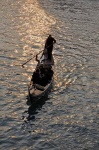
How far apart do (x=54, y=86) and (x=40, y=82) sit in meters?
2.14

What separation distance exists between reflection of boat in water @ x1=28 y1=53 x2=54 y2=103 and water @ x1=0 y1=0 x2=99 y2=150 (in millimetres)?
765

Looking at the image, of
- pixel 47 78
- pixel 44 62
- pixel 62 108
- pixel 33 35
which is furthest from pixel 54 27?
pixel 62 108

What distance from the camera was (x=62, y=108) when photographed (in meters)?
23.3

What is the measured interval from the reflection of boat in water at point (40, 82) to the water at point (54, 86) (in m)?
0.77

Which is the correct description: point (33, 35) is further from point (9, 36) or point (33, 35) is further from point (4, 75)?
point (4, 75)

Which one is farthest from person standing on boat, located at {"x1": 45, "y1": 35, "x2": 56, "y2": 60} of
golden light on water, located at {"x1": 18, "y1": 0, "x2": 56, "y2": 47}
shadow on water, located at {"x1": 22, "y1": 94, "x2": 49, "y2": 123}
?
golden light on water, located at {"x1": 18, "y1": 0, "x2": 56, "y2": 47}

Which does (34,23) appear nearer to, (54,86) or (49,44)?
(49,44)

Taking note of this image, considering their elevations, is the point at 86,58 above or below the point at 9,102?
below

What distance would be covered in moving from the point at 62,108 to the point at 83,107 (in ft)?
5.96

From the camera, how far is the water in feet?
64.1

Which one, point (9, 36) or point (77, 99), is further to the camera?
point (9, 36)

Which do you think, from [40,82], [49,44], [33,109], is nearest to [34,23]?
[49,44]

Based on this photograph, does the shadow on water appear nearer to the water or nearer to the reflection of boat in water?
the water

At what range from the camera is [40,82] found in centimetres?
2489
